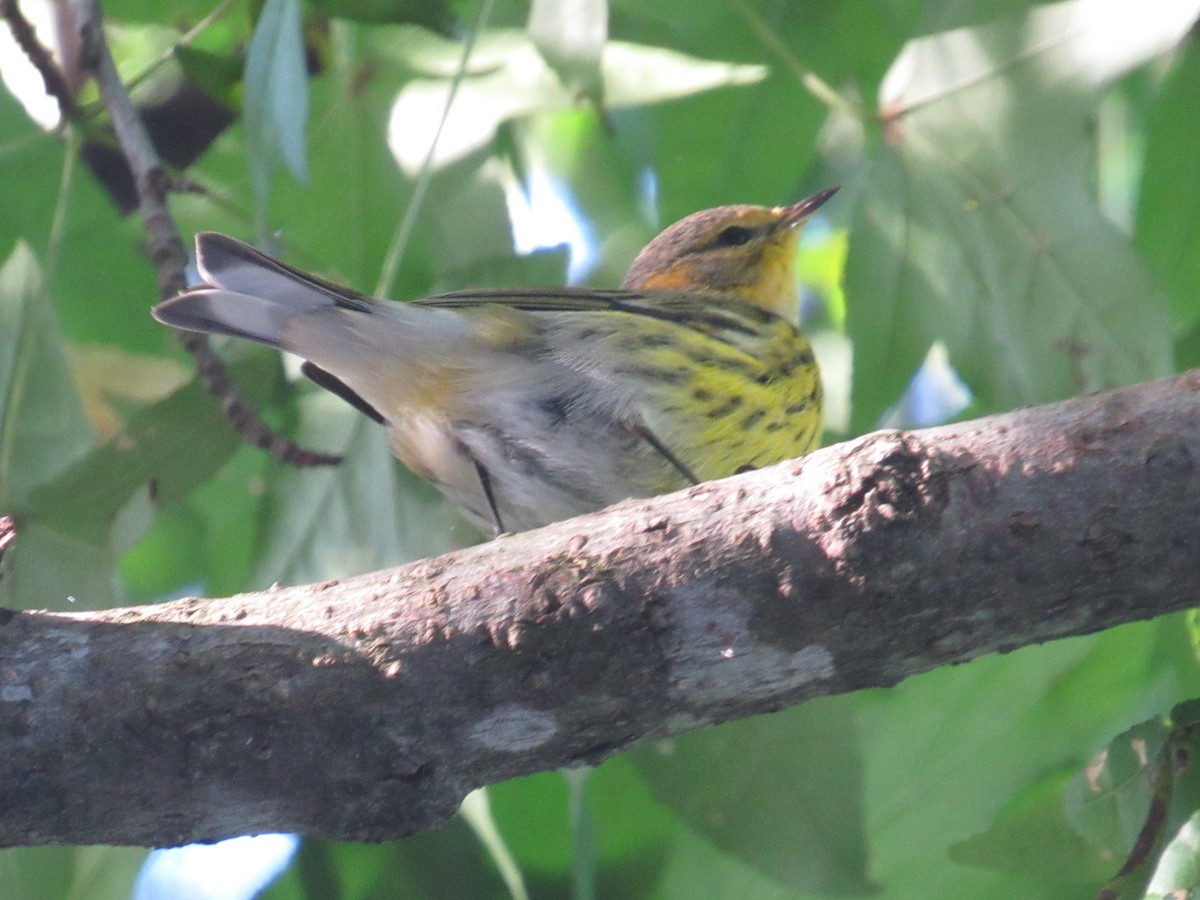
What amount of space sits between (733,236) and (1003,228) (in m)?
1.37

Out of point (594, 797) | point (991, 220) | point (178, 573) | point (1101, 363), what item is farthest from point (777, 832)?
point (178, 573)

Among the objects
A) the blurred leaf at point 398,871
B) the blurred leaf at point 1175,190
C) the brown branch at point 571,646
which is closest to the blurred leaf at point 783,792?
the blurred leaf at point 398,871

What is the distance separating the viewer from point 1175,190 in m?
3.11

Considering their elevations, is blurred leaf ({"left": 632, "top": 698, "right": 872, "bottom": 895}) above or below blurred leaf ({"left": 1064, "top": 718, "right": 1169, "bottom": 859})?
above

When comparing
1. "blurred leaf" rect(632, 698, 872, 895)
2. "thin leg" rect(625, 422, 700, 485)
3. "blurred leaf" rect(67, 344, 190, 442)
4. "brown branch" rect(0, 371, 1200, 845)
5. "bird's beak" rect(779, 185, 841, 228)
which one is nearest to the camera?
"brown branch" rect(0, 371, 1200, 845)

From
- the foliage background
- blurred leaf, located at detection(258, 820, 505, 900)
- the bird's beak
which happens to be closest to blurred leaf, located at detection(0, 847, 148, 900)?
the foliage background

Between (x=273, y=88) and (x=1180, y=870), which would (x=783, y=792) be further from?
(x=273, y=88)

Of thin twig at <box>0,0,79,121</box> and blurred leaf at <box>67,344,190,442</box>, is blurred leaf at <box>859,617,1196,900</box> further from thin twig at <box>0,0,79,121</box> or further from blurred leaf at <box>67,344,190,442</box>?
thin twig at <box>0,0,79,121</box>

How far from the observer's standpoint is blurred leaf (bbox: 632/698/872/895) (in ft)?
9.08

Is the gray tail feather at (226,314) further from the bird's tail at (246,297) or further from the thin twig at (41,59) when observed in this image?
the thin twig at (41,59)

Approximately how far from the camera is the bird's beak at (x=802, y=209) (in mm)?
3875

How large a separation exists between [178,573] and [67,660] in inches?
93.7

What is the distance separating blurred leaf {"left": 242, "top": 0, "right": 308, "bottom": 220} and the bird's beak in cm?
162

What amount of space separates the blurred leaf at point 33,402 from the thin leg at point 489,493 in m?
0.94
